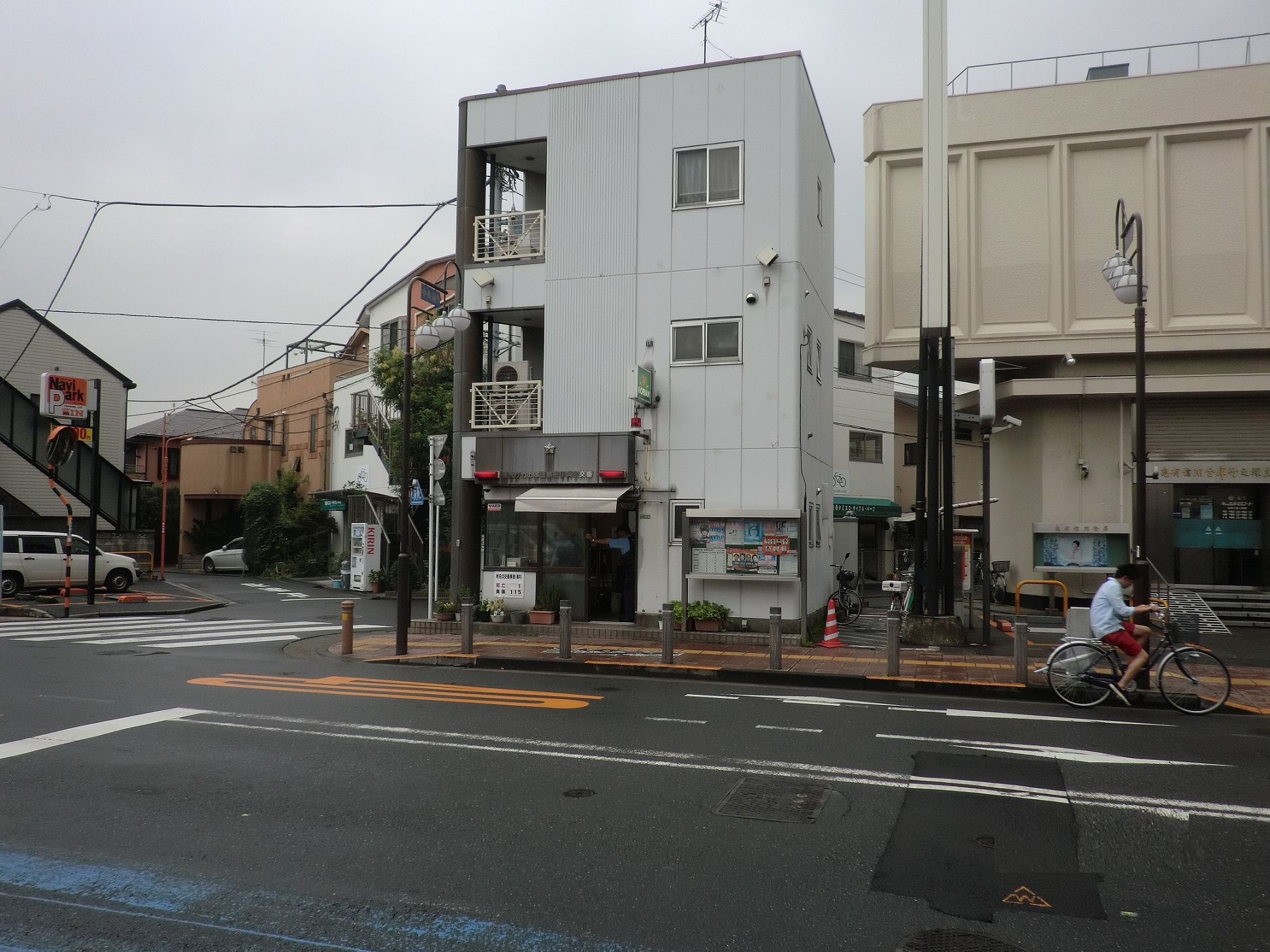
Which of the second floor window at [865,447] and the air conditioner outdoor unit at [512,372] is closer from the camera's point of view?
the air conditioner outdoor unit at [512,372]

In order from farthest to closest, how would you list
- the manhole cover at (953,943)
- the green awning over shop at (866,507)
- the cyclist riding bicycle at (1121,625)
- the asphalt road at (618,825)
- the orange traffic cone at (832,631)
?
the green awning over shop at (866,507)
the orange traffic cone at (832,631)
the cyclist riding bicycle at (1121,625)
the asphalt road at (618,825)
the manhole cover at (953,943)

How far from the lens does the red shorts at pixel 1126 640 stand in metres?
10.4

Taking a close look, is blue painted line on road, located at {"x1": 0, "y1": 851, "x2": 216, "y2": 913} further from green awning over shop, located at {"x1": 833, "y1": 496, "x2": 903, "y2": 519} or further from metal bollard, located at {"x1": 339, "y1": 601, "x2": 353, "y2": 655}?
green awning over shop, located at {"x1": 833, "y1": 496, "x2": 903, "y2": 519}

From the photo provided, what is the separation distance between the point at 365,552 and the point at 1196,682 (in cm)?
2574

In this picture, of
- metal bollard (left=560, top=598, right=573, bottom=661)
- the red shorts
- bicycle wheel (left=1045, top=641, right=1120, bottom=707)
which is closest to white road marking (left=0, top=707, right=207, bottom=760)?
metal bollard (left=560, top=598, right=573, bottom=661)

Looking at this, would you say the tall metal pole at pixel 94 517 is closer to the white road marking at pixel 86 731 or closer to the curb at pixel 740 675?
the curb at pixel 740 675

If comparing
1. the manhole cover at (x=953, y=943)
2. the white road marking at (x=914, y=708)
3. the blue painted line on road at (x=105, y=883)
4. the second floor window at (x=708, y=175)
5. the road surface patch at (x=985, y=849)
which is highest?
the second floor window at (x=708, y=175)

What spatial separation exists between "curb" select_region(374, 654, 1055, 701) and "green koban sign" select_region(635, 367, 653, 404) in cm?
525

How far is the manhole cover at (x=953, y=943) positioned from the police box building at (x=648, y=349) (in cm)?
1184

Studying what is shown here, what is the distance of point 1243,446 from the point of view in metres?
20.6

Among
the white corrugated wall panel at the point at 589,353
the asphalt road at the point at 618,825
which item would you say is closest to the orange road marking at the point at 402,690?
the asphalt road at the point at 618,825

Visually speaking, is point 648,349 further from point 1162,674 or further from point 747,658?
point 1162,674

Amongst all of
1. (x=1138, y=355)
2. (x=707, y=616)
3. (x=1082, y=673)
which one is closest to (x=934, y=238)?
(x=1138, y=355)

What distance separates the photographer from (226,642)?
17.1 metres
